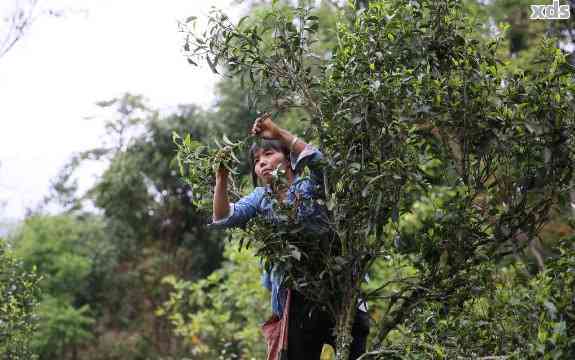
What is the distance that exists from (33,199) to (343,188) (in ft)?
35.4

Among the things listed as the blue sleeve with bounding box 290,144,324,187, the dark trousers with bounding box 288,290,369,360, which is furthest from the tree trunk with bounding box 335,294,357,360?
the blue sleeve with bounding box 290,144,324,187

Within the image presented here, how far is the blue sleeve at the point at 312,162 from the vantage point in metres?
2.09

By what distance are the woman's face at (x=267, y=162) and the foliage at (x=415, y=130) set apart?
0.61 ft

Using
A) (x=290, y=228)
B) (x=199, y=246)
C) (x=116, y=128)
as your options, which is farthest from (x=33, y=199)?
(x=290, y=228)

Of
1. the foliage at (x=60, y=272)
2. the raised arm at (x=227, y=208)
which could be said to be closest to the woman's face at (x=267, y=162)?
the raised arm at (x=227, y=208)

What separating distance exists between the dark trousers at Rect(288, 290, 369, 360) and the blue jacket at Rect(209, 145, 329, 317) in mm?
164

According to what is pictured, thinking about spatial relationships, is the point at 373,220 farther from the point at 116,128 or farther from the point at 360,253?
the point at 116,128

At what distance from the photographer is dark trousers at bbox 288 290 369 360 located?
7.57ft

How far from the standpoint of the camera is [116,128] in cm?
1118

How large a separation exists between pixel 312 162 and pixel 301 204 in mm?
144

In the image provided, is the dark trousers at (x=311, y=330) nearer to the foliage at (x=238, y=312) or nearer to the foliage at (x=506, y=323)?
the foliage at (x=506, y=323)

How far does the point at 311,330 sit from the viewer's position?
7.78 feet

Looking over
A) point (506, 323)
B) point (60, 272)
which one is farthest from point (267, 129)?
point (60, 272)

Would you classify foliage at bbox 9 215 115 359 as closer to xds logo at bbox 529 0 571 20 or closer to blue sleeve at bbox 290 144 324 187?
blue sleeve at bbox 290 144 324 187
